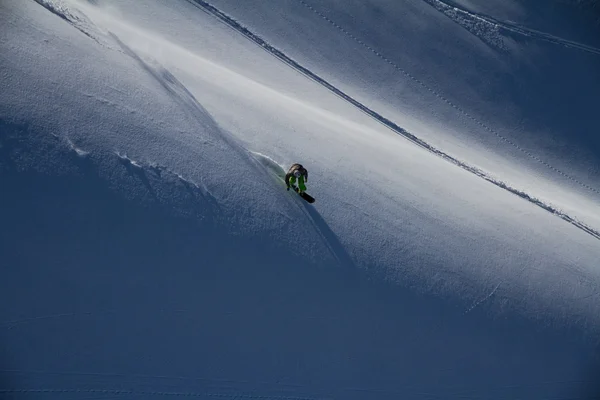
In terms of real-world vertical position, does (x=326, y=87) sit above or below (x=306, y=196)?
above

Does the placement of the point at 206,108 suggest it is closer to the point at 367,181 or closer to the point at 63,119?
the point at 63,119

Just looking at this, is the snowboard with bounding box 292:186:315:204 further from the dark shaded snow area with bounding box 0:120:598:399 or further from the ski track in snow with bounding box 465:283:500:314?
the ski track in snow with bounding box 465:283:500:314

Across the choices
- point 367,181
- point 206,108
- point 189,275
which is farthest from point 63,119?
point 367,181

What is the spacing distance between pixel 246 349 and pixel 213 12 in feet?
24.0

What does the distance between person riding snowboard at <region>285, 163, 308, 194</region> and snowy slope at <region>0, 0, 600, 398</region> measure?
12.1 inches

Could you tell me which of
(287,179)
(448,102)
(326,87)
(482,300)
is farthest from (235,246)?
(448,102)

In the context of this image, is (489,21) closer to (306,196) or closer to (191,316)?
(306,196)

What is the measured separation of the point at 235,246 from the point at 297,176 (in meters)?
1.58

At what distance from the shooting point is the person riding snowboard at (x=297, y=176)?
940cm

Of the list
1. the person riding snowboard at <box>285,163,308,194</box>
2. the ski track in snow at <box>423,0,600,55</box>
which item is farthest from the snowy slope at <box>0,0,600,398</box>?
the ski track in snow at <box>423,0,600,55</box>

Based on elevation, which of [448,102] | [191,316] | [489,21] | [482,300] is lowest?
[191,316]

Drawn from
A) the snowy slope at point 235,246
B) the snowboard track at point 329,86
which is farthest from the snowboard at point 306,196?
the snowboard track at point 329,86

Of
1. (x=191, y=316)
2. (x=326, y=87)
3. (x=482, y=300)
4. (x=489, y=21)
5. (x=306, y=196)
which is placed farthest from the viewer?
(x=489, y=21)

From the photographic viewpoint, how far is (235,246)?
9.16 metres
